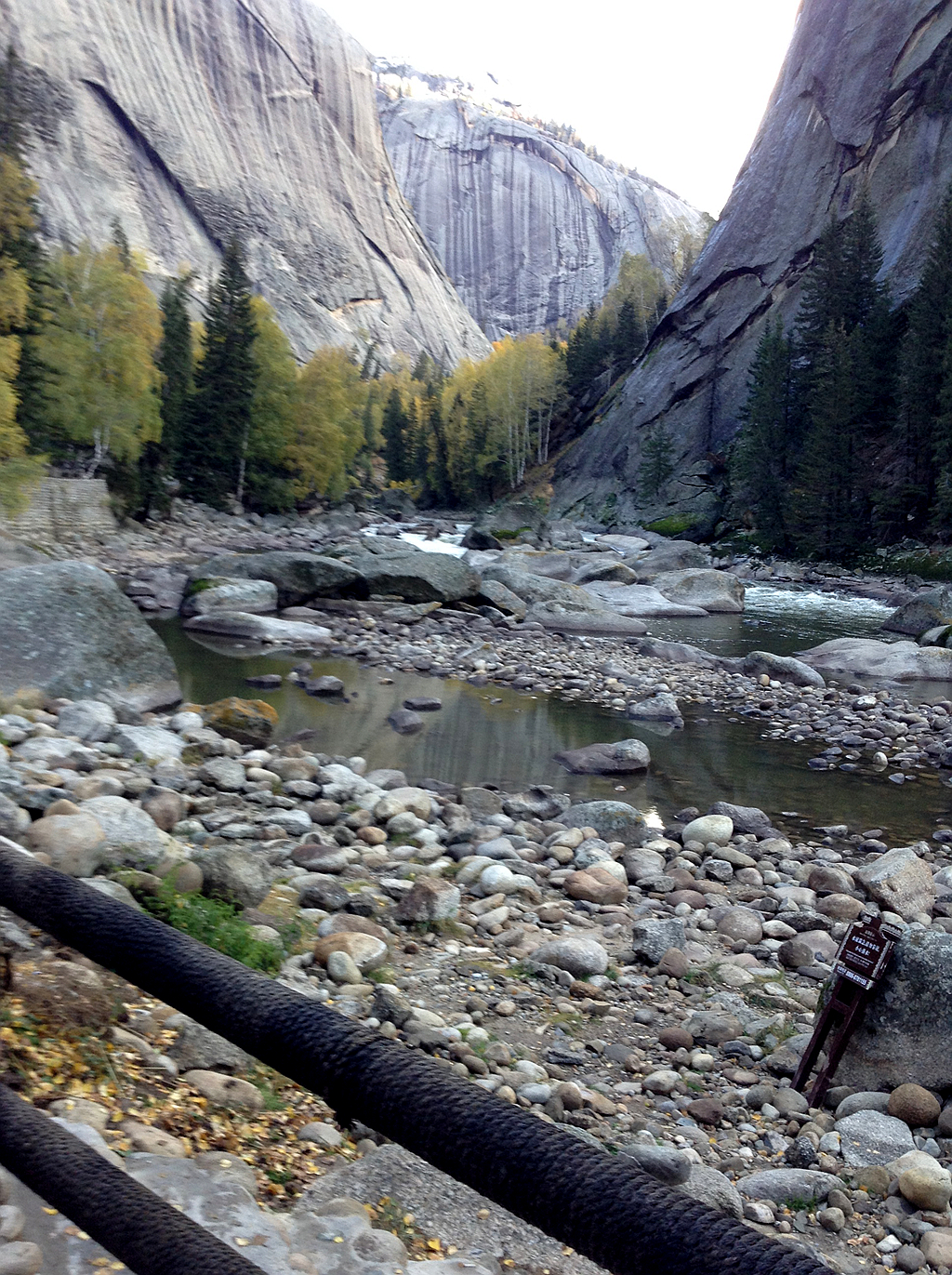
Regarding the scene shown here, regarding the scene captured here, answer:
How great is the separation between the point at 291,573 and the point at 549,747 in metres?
11.6

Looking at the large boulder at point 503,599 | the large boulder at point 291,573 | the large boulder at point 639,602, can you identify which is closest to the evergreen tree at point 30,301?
the large boulder at point 291,573

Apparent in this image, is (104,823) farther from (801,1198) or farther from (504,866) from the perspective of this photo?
(801,1198)

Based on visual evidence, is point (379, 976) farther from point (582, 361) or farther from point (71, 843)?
point (582, 361)

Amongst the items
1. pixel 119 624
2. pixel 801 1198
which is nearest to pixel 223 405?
pixel 119 624

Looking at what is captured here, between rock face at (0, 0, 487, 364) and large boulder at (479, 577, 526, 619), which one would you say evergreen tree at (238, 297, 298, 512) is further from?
rock face at (0, 0, 487, 364)

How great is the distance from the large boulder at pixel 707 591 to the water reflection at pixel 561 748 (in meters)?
12.8

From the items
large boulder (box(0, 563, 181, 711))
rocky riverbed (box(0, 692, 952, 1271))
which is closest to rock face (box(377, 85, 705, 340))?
large boulder (box(0, 563, 181, 711))

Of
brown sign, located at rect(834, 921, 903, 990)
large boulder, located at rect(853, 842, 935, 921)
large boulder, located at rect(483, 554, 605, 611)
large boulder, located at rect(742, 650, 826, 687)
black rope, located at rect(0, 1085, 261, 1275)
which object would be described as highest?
black rope, located at rect(0, 1085, 261, 1275)

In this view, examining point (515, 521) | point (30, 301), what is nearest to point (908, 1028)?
point (30, 301)

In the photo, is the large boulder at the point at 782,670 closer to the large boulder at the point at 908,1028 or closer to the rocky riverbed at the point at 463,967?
the rocky riverbed at the point at 463,967

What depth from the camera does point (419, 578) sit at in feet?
71.7

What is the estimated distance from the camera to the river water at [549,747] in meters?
9.45

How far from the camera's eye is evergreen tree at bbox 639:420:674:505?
176ft

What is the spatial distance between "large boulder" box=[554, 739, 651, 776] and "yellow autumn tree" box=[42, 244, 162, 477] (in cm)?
2687
